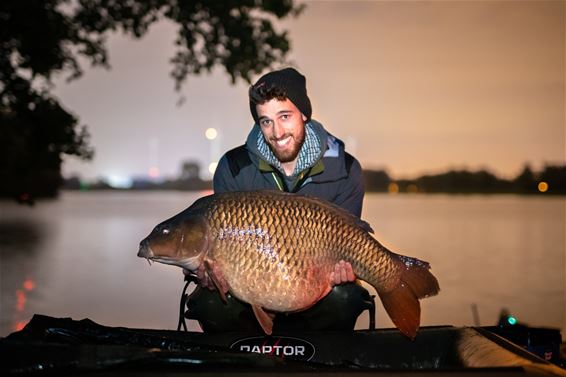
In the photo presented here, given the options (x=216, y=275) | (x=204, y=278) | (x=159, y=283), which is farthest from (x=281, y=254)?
(x=159, y=283)

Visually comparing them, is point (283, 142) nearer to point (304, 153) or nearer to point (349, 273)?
point (304, 153)

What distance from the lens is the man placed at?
3.09 metres

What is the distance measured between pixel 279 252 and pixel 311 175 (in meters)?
0.78

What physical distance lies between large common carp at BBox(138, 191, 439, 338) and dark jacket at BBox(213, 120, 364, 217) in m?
0.57

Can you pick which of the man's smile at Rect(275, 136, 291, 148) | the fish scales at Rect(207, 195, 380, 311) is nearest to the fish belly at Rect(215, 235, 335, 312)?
the fish scales at Rect(207, 195, 380, 311)

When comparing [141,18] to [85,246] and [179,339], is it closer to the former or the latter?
[179,339]

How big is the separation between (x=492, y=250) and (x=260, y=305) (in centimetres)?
2374

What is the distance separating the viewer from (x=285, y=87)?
3.07 m

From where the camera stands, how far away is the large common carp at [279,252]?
8.36 feet

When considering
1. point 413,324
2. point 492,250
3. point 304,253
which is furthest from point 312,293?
point 492,250

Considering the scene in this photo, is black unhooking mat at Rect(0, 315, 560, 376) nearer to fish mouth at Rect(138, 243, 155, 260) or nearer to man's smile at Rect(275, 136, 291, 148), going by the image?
fish mouth at Rect(138, 243, 155, 260)

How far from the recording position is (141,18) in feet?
26.2

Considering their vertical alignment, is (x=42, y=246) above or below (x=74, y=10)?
below

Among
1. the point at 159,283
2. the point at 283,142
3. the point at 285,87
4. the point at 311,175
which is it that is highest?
the point at 285,87
